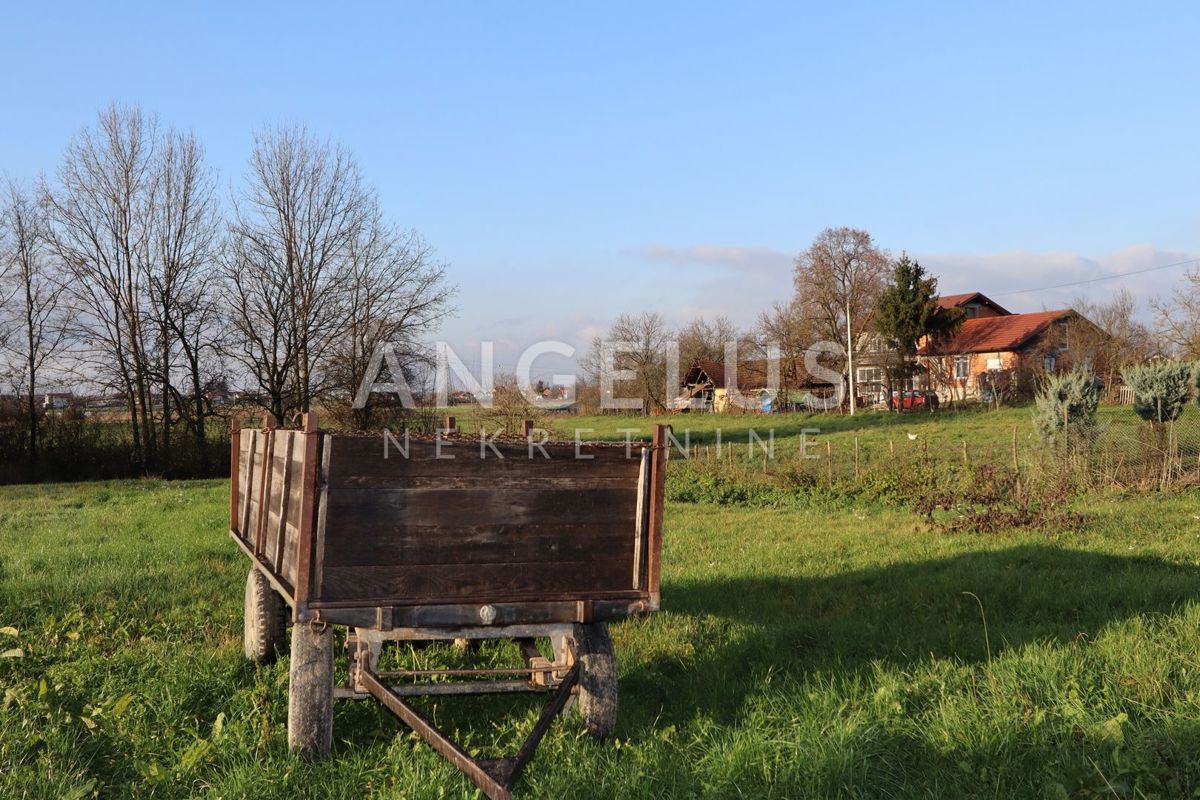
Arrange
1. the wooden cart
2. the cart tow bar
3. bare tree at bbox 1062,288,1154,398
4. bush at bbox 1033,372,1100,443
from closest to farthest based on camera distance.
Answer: the cart tow bar → the wooden cart → bush at bbox 1033,372,1100,443 → bare tree at bbox 1062,288,1154,398

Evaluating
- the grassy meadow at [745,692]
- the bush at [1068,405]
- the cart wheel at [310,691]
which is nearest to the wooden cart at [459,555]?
the cart wheel at [310,691]

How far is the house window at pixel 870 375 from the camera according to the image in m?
49.1

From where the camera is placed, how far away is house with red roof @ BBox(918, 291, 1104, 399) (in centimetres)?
4481

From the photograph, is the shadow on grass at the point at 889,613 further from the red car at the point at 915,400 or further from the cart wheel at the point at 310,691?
the red car at the point at 915,400

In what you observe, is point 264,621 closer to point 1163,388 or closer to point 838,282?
point 1163,388

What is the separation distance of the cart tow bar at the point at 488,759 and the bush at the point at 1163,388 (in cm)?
1835

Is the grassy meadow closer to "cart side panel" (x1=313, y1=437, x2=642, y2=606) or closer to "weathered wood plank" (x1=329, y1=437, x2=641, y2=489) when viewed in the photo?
"cart side panel" (x1=313, y1=437, x2=642, y2=606)

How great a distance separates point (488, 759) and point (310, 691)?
0.98 metres

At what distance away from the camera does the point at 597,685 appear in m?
4.50

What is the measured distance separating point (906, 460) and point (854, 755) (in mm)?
14410

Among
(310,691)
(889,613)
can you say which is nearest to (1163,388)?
(889,613)

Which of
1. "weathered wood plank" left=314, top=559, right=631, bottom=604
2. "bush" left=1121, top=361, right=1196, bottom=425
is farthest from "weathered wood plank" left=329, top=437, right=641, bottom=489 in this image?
"bush" left=1121, top=361, right=1196, bottom=425

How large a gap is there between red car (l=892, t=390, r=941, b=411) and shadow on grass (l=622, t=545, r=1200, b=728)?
37422 mm

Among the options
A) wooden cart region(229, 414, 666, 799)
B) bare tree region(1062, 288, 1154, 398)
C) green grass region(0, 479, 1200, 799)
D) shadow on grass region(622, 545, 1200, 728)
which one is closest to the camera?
green grass region(0, 479, 1200, 799)
